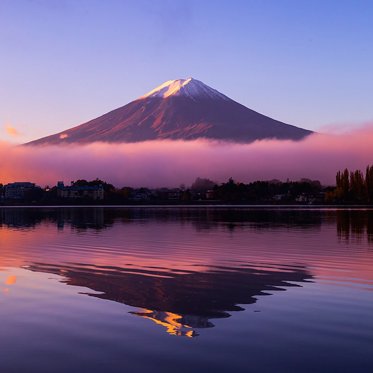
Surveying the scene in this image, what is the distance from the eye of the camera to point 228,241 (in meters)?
31.2

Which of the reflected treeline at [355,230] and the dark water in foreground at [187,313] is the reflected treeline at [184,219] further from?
the dark water in foreground at [187,313]

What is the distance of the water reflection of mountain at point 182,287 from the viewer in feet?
37.3

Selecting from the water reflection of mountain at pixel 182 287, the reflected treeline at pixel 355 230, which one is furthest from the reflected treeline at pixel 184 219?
the water reflection of mountain at pixel 182 287

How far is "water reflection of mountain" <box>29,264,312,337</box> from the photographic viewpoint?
11375 mm

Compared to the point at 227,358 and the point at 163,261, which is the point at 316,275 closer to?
the point at 163,261

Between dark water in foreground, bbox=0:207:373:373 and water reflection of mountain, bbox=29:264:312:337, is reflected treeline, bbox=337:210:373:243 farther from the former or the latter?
water reflection of mountain, bbox=29:264:312:337

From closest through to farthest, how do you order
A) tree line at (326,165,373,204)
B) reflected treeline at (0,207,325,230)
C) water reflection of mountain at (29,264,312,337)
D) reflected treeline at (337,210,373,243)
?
water reflection of mountain at (29,264,312,337), reflected treeline at (337,210,373,243), reflected treeline at (0,207,325,230), tree line at (326,165,373,204)

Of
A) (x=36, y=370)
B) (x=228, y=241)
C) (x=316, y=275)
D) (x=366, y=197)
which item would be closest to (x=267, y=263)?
(x=316, y=275)

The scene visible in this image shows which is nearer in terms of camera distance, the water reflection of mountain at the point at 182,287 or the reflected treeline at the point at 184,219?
the water reflection of mountain at the point at 182,287

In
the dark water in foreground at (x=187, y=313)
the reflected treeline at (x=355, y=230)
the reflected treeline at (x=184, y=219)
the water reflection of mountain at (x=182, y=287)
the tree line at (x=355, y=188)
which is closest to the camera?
the dark water in foreground at (x=187, y=313)

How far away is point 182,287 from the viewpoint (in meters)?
15.1

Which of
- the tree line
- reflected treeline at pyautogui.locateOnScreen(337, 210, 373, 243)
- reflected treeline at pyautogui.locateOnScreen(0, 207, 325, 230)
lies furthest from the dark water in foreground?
the tree line

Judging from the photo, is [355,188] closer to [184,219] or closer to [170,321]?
[184,219]

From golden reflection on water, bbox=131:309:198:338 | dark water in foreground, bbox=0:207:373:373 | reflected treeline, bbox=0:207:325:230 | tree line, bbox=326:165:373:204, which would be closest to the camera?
dark water in foreground, bbox=0:207:373:373
